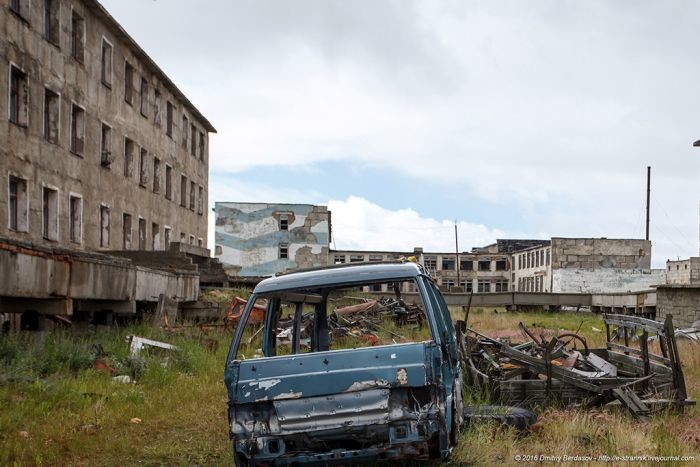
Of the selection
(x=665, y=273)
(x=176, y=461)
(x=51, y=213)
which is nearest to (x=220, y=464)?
(x=176, y=461)

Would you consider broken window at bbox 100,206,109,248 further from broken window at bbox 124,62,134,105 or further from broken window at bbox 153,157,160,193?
broken window at bbox 153,157,160,193

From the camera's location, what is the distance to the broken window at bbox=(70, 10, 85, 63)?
2630cm

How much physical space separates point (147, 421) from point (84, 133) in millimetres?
19986

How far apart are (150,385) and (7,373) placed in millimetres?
2022

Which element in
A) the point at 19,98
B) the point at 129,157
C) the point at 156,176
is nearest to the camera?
the point at 19,98

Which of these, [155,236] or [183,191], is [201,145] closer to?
[183,191]

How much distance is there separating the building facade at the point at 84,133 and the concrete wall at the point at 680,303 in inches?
800

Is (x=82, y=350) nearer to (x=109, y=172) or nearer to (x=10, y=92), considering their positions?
(x=10, y=92)

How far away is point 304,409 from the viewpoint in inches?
227

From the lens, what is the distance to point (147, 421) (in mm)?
8961

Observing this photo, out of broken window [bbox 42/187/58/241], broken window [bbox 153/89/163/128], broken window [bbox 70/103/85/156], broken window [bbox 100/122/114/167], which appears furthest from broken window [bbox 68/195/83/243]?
broken window [bbox 153/89/163/128]

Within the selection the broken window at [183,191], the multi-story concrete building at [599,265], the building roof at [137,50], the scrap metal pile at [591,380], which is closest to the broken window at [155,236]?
the broken window at [183,191]

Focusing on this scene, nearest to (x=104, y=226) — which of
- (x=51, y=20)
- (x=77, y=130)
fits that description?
(x=77, y=130)

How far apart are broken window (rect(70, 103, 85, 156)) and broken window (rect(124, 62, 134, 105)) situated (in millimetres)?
5106
